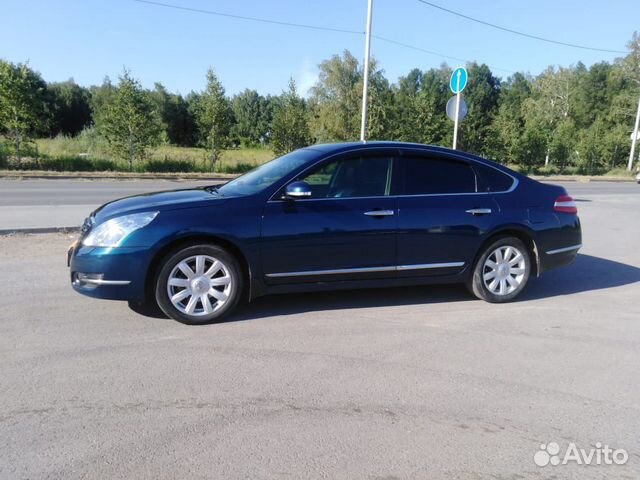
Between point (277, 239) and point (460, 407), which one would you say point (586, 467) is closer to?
point (460, 407)

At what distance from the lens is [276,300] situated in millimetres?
5270

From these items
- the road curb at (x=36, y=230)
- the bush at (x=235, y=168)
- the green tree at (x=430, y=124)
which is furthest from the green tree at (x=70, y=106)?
the road curb at (x=36, y=230)

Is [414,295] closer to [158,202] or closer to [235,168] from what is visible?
[158,202]

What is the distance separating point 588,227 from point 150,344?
393 inches

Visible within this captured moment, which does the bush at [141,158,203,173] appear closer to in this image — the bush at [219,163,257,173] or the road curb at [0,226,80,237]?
the bush at [219,163,257,173]

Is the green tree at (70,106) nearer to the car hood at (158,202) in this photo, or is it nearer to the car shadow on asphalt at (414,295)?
the car hood at (158,202)

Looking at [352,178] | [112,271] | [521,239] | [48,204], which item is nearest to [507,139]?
[48,204]

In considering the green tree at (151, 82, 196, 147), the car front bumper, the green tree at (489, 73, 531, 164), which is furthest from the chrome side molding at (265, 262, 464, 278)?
the green tree at (151, 82, 196, 147)

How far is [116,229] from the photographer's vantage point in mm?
4270

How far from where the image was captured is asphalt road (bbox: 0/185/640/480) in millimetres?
2621

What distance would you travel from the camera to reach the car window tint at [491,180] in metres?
5.32

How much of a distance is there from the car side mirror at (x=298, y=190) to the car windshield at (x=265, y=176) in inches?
10.8

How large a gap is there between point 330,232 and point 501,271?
2.04 meters

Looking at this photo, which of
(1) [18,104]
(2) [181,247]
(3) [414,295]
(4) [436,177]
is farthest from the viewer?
(1) [18,104]
